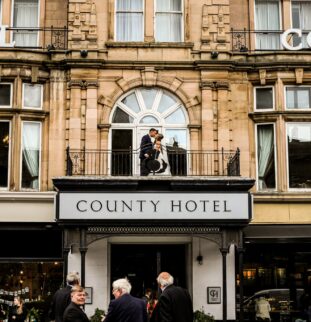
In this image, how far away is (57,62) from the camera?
1997 cm

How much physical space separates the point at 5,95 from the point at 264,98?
8141 mm

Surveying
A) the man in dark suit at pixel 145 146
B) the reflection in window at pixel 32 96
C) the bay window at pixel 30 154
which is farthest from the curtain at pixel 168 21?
the bay window at pixel 30 154

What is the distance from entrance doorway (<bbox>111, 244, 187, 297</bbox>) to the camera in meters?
20.0

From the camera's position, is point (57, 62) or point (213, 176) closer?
point (213, 176)

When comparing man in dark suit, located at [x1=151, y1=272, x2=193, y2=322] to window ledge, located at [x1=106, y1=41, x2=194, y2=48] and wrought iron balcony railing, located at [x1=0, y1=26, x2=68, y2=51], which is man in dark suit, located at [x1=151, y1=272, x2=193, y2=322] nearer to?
window ledge, located at [x1=106, y1=41, x2=194, y2=48]

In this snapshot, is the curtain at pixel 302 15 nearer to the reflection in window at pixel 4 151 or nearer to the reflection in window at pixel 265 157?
the reflection in window at pixel 265 157

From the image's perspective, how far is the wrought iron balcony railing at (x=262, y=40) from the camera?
20.8 meters

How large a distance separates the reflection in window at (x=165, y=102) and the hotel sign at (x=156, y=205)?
11.7 ft

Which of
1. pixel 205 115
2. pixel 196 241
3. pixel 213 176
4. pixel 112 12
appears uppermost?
pixel 112 12

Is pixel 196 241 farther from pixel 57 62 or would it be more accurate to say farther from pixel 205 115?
pixel 57 62

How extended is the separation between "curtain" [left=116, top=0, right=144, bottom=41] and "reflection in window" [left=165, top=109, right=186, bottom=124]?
2.61 metres

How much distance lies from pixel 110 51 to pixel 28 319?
8.43 metres

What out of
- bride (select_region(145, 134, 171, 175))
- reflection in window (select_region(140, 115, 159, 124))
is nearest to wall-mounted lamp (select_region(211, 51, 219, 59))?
reflection in window (select_region(140, 115, 159, 124))

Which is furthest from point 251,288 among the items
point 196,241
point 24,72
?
point 24,72
